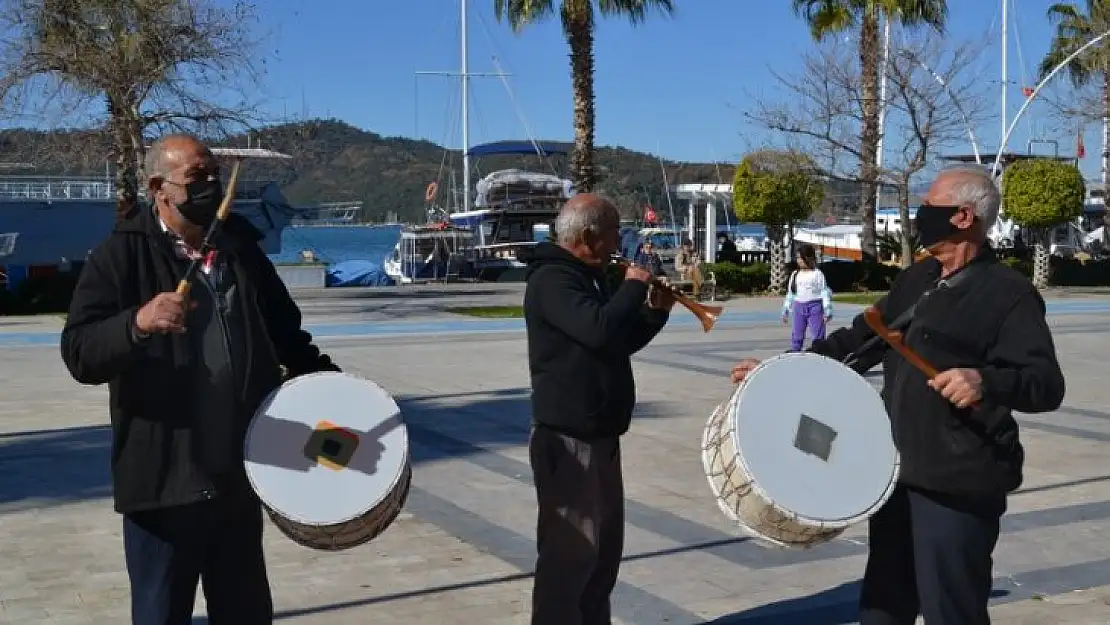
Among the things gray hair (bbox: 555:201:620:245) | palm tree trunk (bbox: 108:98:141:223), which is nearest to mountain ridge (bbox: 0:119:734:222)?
palm tree trunk (bbox: 108:98:141:223)

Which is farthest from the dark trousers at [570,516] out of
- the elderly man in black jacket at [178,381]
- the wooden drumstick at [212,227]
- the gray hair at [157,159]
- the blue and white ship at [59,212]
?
the blue and white ship at [59,212]

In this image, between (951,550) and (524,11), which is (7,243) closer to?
(524,11)

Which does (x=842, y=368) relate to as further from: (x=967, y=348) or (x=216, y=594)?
(x=216, y=594)

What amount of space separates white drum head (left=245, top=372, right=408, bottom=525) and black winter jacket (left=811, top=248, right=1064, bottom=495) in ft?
5.29

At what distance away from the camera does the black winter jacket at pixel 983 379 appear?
155 inches

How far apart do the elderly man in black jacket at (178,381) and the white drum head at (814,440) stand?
1.54 meters

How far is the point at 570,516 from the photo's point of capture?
459 cm

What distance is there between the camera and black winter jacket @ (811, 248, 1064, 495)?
155 inches

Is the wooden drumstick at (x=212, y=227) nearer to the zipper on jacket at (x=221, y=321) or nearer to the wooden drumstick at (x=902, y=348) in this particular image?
the zipper on jacket at (x=221, y=321)

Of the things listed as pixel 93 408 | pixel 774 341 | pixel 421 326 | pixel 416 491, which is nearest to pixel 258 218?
pixel 421 326

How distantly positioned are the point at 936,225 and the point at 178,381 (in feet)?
7.62

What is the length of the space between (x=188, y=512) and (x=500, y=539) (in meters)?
3.66

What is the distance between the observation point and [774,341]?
19266mm

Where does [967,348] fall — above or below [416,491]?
above
